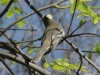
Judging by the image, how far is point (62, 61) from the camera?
8.97 feet

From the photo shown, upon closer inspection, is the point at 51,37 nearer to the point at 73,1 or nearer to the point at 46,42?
the point at 46,42

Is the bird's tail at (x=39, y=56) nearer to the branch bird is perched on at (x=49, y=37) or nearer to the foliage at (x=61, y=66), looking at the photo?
the branch bird is perched on at (x=49, y=37)

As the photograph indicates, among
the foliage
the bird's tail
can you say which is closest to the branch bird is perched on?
the bird's tail

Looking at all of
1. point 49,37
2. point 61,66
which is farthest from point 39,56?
point 61,66

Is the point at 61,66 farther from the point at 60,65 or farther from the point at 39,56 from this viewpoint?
the point at 39,56

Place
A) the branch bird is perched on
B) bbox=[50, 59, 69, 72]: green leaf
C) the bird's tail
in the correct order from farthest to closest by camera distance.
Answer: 1. bbox=[50, 59, 69, 72]: green leaf
2. the branch bird is perched on
3. the bird's tail

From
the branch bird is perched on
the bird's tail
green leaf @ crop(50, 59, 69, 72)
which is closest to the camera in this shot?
the bird's tail

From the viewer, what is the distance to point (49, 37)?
2.53m

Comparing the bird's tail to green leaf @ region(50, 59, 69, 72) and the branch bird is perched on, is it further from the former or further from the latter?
green leaf @ region(50, 59, 69, 72)

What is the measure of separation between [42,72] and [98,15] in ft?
2.16

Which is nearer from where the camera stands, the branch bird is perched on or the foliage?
the branch bird is perched on

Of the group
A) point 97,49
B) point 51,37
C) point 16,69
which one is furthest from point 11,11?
point 16,69

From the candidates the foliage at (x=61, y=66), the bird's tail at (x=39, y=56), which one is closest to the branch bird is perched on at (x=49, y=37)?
the bird's tail at (x=39, y=56)

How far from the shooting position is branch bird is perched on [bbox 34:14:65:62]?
2330 mm
